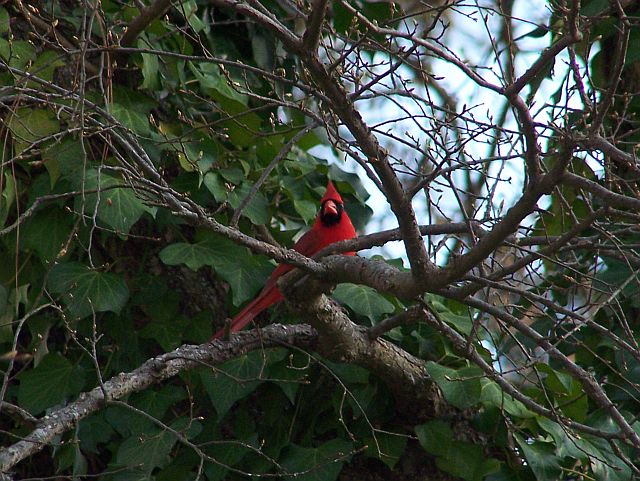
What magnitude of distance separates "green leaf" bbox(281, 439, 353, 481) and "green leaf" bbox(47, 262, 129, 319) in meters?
0.85

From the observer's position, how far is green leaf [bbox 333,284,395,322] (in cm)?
333

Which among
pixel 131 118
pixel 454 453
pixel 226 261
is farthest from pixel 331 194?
pixel 454 453

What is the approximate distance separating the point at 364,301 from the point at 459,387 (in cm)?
50

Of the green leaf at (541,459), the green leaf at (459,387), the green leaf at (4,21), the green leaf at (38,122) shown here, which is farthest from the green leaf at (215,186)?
the green leaf at (541,459)

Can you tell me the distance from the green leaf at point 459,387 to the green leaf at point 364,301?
0.32m

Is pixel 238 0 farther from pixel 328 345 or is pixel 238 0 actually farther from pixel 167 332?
pixel 167 332

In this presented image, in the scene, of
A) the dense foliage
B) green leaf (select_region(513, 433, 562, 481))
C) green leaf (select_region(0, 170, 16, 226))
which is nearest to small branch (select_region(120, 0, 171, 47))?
the dense foliage

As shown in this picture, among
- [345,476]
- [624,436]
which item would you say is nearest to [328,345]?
[345,476]

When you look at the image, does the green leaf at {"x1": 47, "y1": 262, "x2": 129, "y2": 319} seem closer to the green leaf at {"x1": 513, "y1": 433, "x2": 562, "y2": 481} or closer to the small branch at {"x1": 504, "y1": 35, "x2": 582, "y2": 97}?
→ the green leaf at {"x1": 513, "y1": 433, "x2": 562, "y2": 481}

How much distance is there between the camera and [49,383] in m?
3.42

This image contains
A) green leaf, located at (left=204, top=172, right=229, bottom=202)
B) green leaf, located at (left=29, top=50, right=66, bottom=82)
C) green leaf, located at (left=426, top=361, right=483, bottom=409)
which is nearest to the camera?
green leaf, located at (left=426, top=361, right=483, bottom=409)

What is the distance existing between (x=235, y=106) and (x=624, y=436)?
2.08 m

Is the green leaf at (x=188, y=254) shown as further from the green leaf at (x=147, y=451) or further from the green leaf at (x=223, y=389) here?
the green leaf at (x=147, y=451)

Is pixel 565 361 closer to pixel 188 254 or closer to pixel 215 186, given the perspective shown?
pixel 188 254
